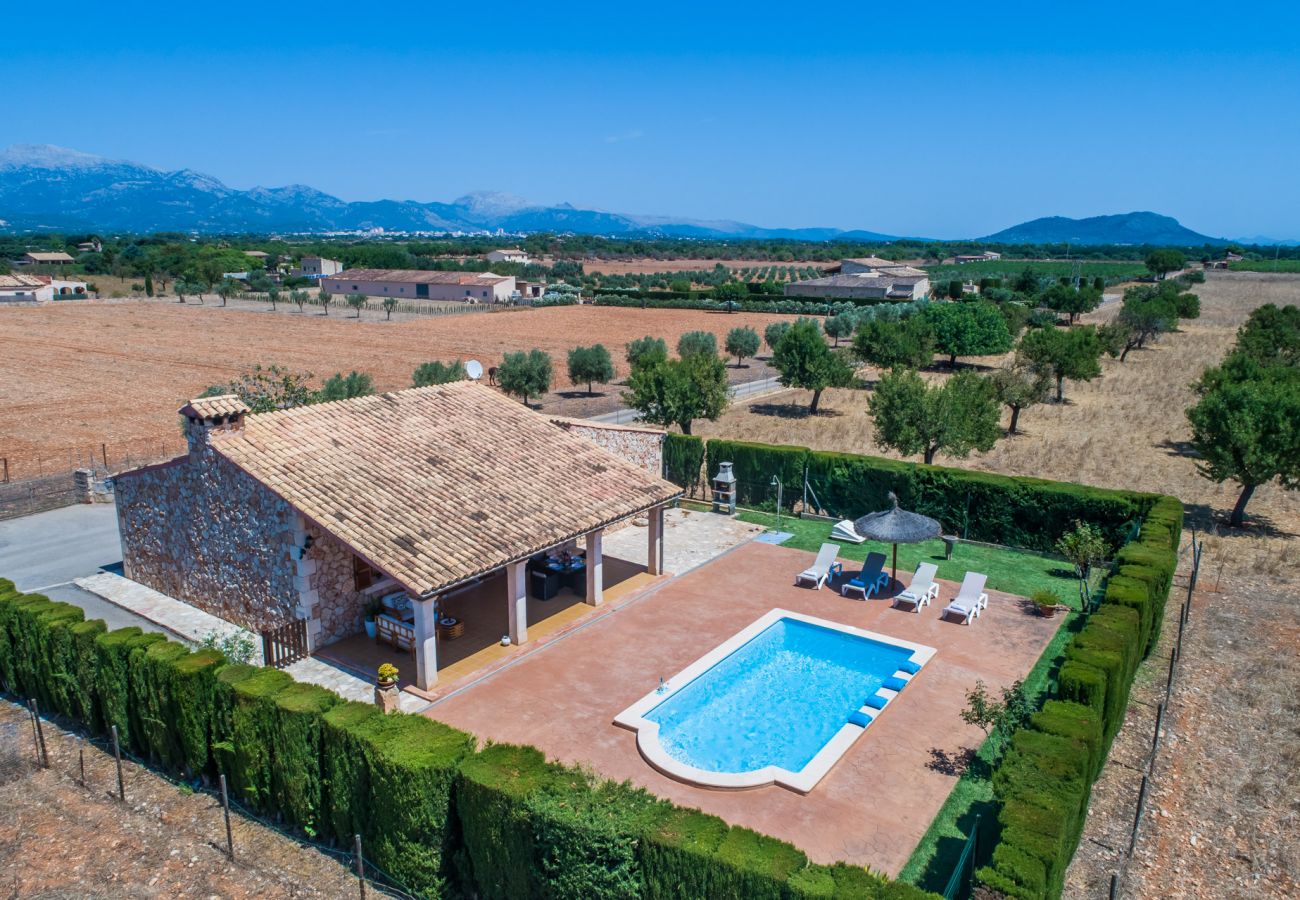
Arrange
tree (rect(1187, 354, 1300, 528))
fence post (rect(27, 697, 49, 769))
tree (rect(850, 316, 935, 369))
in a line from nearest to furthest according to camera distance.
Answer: fence post (rect(27, 697, 49, 769)) → tree (rect(1187, 354, 1300, 528)) → tree (rect(850, 316, 935, 369))

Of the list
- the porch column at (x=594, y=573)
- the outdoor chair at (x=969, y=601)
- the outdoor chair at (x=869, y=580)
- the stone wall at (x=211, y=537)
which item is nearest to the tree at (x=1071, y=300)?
the outdoor chair at (x=869, y=580)

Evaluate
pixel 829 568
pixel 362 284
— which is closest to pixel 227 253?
pixel 362 284

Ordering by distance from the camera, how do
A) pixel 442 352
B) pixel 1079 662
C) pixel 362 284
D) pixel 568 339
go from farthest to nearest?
pixel 362 284 < pixel 568 339 < pixel 442 352 < pixel 1079 662

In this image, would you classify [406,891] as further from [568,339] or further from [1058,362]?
[568,339]

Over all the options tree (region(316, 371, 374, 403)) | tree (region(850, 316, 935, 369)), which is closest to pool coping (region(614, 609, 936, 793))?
tree (region(316, 371, 374, 403))

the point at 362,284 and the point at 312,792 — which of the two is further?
the point at 362,284

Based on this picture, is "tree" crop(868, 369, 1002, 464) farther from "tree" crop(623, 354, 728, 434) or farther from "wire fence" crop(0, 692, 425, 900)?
"wire fence" crop(0, 692, 425, 900)

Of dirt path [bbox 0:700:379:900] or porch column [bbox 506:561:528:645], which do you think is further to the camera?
porch column [bbox 506:561:528:645]
